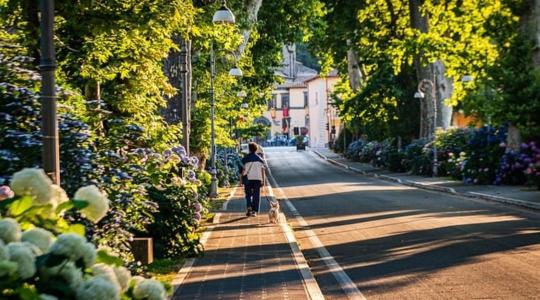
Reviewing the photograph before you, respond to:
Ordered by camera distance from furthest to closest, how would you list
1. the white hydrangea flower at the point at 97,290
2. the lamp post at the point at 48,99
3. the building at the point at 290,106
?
the building at the point at 290,106 < the lamp post at the point at 48,99 < the white hydrangea flower at the point at 97,290

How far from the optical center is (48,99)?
6957 millimetres

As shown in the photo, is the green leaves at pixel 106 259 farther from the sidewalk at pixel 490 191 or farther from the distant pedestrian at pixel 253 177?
the sidewalk at pixel 490 191

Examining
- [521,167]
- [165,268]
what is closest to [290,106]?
[521,167]

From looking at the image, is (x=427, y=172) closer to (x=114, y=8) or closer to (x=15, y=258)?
(x=114, y=8)

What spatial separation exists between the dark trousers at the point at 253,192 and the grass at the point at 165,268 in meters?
7.95

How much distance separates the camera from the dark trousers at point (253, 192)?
66.2ft

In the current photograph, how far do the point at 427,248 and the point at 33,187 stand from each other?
434 inches

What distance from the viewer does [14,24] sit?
10.1 metres

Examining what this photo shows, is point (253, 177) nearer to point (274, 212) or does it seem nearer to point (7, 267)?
point (274, 212)

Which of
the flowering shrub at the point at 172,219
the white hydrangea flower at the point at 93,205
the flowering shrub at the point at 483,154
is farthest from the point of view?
the flowering shrub at the point at 483,154

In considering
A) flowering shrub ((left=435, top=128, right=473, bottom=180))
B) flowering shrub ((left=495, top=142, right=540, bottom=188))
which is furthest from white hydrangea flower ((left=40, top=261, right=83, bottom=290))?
flowering shrub ((left=435, top=128, right=473, bottom=180))

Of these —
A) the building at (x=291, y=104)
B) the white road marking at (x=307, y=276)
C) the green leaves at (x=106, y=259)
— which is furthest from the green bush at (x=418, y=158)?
the building at (x=291, y=104)

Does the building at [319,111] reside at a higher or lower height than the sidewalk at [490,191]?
higher

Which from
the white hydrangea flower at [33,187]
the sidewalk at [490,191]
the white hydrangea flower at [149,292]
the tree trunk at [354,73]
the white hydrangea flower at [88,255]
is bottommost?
the sidewalk at [490,191]
